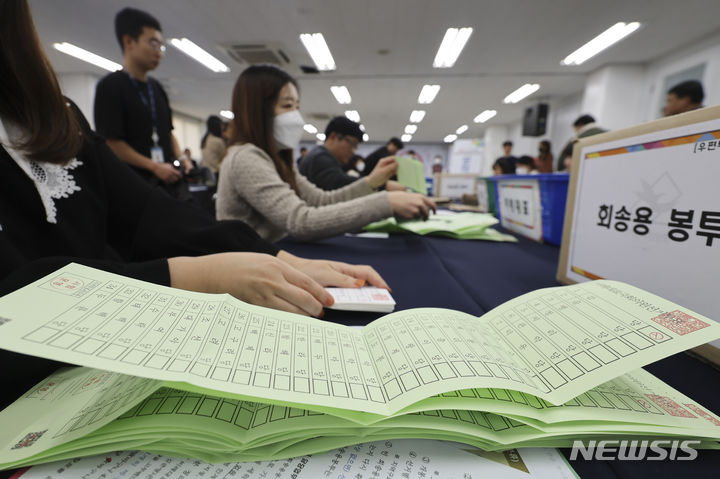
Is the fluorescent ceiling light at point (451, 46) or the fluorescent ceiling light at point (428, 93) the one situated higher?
the fluorescent ceiling light at point (451, 46)

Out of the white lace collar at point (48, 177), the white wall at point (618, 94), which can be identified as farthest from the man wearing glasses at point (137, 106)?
the white wall at point (618, 94)

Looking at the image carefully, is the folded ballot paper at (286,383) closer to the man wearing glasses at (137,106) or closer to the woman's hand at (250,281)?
the woman's hand at (250,281)

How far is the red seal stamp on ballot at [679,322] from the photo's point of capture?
0.22m

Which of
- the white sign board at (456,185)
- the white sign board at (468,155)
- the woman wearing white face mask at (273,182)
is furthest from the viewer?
the white sign board at (468,155)

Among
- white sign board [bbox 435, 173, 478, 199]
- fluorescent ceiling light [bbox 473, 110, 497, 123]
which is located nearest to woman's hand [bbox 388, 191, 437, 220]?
white sign board [bbox 435, 173, 478, 199]

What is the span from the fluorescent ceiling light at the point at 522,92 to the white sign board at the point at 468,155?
3790mm

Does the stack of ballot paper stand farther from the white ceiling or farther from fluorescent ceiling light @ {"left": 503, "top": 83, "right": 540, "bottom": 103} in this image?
fluorescent ceiling light @ {"left": 503, "top": 83, "right": 540, "bottom": 103}

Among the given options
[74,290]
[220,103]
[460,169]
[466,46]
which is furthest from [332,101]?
[74,290]

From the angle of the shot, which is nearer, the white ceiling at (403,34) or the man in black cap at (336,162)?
the man in black cap at (336,162)

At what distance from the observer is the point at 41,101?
45cm

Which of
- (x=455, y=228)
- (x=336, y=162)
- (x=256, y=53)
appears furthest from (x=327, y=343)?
(x=256, y=53)

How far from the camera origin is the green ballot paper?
144cm

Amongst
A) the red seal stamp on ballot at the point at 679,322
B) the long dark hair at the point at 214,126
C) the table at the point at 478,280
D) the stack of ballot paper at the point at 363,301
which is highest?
the long dark hair at the point at 214,126

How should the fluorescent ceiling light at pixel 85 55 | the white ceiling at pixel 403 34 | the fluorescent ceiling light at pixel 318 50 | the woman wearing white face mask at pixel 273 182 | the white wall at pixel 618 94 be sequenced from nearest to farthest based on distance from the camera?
1. the woman wearing white face mask at pixel 273 182
2. the white ceiling at pixel 403 34
3. the fluorescent ceiling light at pixel 318 50
4. the fluorescent ceiling light at pixel 85 55
5. the white wall at pixel 618 94
